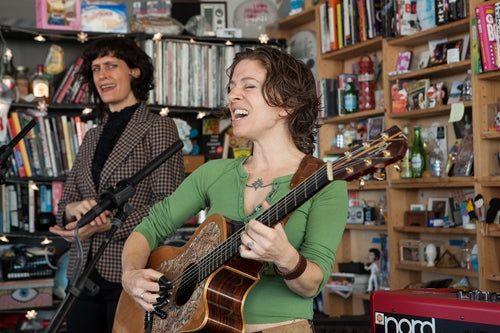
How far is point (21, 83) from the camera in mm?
4109

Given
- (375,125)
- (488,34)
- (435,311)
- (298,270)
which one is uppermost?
(488,34)

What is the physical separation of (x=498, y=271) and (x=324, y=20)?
5.92 ft

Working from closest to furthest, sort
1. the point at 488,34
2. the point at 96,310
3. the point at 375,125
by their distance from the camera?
the point at 96,310 → the point at 488,34 → the point at 375,125

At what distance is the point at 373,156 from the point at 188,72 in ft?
9.93

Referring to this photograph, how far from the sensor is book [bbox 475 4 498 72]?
324 centimetres

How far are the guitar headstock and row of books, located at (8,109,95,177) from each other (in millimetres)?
2917

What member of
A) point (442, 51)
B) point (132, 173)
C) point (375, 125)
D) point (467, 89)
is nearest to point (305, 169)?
point (132, 173)

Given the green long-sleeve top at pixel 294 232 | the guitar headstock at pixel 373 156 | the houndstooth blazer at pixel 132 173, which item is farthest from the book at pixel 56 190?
the guitar headstock at pixel 373 156

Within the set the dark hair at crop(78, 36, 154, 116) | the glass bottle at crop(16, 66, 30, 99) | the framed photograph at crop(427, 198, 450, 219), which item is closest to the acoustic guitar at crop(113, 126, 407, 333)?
the dark hair at crop(78, 36, 154, 116)

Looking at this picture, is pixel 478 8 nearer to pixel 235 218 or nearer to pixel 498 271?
pixel 498 271

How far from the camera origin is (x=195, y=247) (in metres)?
1.77

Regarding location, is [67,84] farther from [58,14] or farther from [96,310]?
[96,310]

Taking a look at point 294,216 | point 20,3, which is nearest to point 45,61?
point 20,3

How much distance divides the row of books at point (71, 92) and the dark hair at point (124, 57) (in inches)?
54.2
